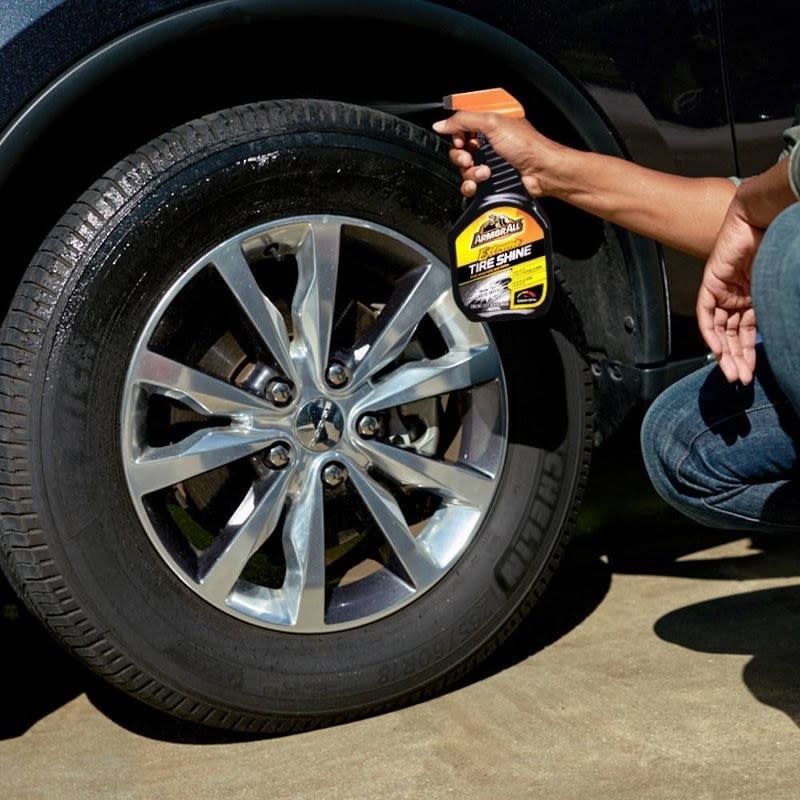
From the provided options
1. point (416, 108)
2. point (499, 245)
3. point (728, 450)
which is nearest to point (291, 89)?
point (416, 108)

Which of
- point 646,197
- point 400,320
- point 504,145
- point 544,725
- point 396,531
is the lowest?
point 544,725

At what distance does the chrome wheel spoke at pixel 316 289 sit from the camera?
231cm

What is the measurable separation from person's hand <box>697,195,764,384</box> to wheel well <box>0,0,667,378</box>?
1.08ft

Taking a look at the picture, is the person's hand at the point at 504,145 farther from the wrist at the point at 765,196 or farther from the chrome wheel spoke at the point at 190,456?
the chrome wheel spoke at the point at 190,456

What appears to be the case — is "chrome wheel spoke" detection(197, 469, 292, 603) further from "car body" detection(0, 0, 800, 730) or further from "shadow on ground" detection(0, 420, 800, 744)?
"shadow on ground" detection(0, 420, 800, 744)

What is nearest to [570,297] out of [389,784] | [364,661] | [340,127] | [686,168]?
[686,168]

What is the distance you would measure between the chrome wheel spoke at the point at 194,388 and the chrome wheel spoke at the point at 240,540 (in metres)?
0.13

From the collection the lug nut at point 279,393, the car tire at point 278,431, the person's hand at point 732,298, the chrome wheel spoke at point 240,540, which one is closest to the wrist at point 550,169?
the car tire at point 278,431

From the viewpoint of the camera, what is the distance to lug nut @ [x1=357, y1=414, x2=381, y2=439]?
2.37 m

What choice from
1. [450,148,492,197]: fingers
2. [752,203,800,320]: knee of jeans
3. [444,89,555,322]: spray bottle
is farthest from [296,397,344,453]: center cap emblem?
[752,203,800,320]: knee of jeans

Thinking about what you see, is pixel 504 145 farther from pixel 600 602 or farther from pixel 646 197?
pixel 600 602

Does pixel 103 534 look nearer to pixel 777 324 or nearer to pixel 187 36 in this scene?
pixel 187 36

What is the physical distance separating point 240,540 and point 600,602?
91cm

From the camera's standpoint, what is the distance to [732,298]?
2219 mm
